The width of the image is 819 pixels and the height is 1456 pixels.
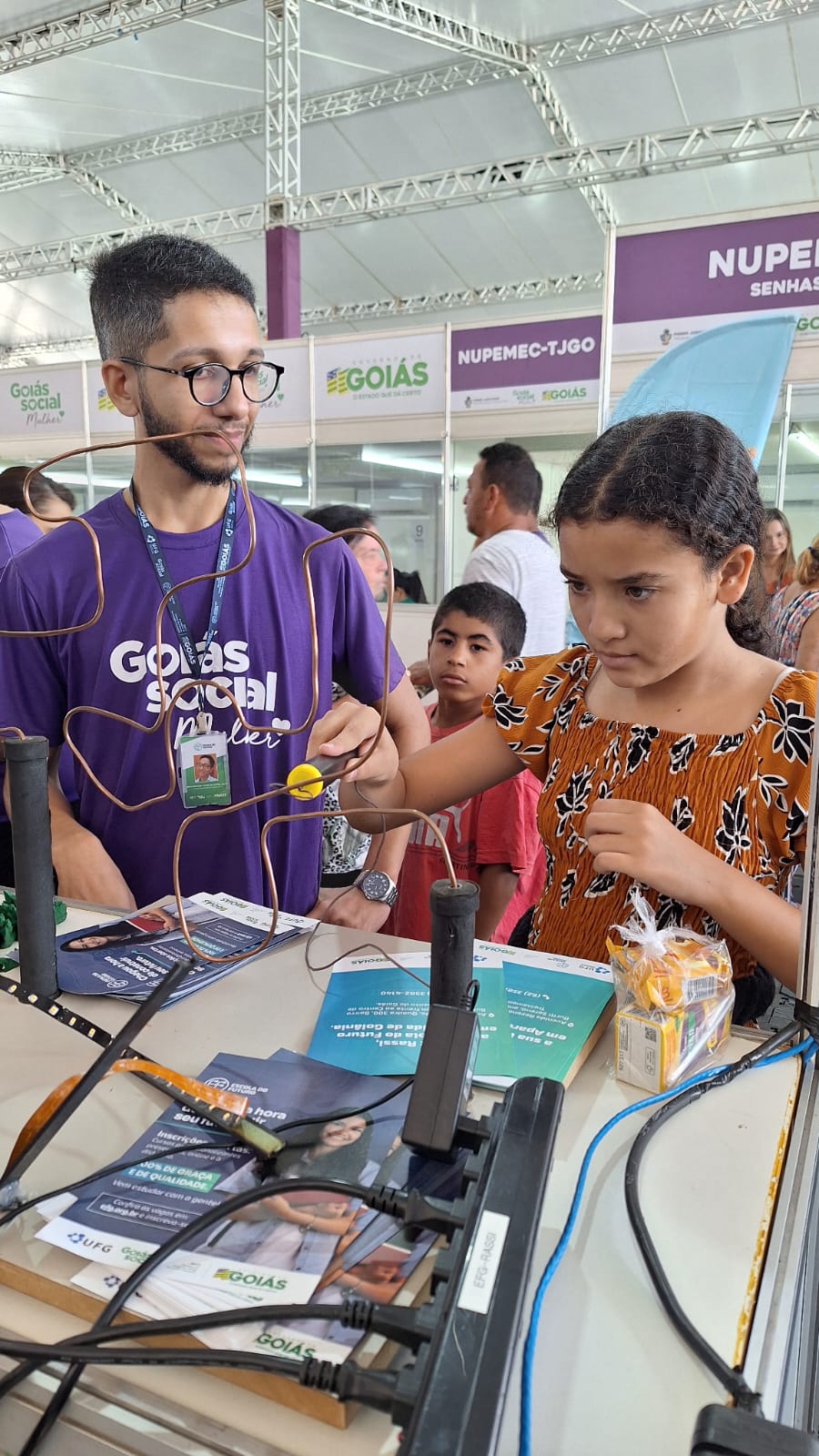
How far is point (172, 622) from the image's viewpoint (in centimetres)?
126

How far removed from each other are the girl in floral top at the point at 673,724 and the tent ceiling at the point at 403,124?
7254mm

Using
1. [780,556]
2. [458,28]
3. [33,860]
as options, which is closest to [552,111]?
Answer: [458,28]

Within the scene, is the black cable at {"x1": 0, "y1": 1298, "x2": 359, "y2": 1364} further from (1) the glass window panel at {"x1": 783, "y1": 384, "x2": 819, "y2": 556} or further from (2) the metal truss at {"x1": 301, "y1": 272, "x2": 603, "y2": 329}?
(2) the metal truss at {"x1": 301, "y1": 272, "x2": 603, "y2": 329}

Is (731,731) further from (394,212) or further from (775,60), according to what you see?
(394,212)

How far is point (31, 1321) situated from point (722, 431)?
1036mm

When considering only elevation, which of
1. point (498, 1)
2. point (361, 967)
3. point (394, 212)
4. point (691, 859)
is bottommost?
point (361, 967)

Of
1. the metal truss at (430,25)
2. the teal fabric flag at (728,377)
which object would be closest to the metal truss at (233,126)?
the metal truss at (430,25)

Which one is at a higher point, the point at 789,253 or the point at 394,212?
the point at 394,212

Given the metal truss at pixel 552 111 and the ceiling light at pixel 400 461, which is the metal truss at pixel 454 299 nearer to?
the metal truss at pixel 552 111

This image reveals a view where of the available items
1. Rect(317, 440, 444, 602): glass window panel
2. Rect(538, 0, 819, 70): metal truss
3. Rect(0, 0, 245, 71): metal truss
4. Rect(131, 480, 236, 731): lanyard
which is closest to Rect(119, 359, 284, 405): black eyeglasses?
Rect(131, 480, 236, 731): lanyard

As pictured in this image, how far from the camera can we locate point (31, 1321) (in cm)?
47

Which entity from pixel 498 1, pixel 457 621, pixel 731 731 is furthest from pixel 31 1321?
pixel 498 1

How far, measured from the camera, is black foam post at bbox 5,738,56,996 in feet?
2.41

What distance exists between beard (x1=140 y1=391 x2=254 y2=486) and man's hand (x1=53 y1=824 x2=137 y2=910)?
512 mm
